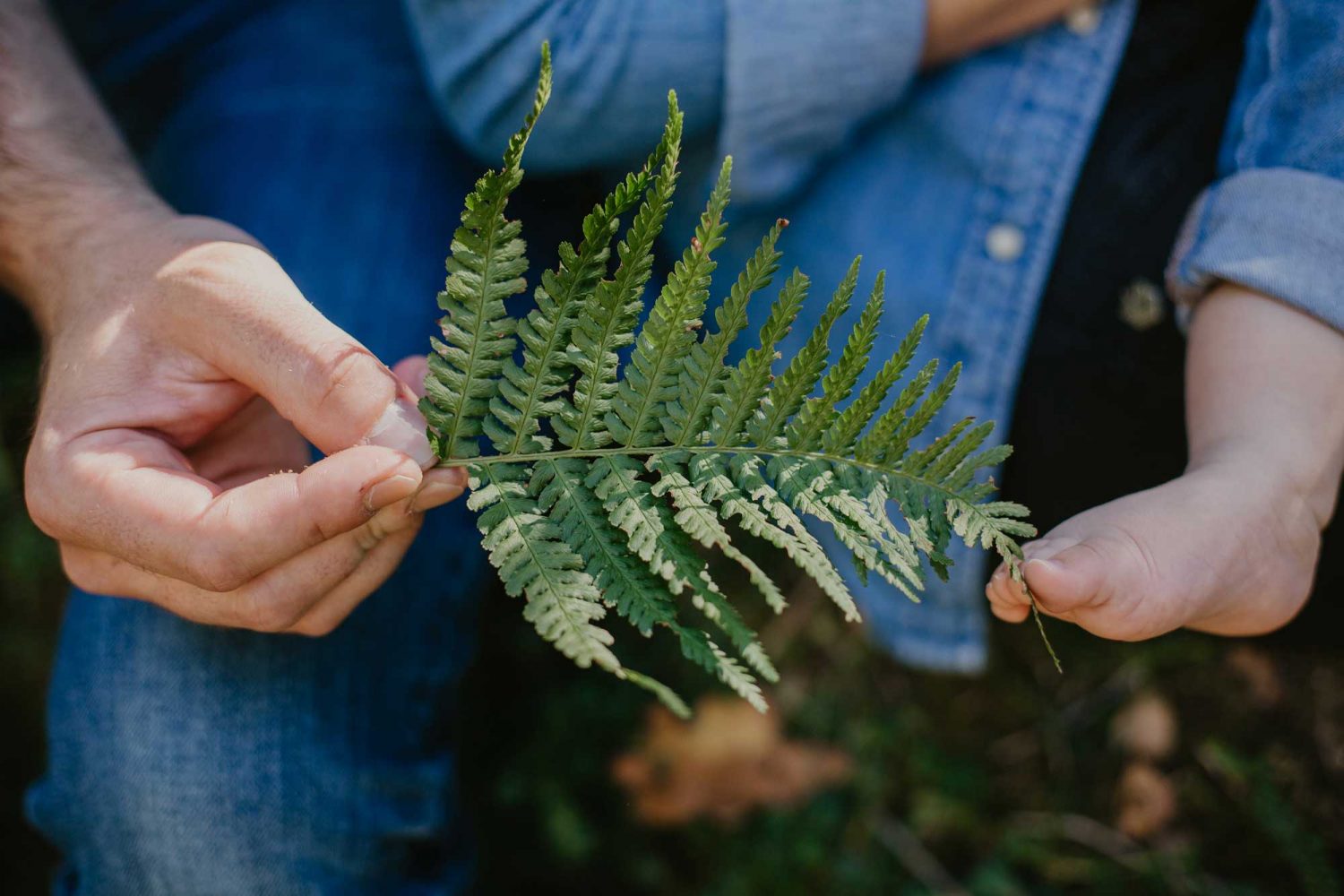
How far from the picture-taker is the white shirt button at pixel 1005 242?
1.79 meters

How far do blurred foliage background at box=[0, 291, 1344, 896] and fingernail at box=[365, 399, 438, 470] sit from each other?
1.47 metres

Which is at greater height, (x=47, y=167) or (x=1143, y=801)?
A: (x=47, y=167)

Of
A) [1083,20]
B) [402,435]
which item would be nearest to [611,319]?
[402,435]

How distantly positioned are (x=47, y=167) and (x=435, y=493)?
1.07 metres

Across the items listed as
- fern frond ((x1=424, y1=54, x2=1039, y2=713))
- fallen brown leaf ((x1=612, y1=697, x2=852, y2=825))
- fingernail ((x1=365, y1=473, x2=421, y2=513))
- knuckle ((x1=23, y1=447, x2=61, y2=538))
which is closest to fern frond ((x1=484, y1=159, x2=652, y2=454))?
fern frond ((x1=424, y1=54, x2=1039, y2=713))

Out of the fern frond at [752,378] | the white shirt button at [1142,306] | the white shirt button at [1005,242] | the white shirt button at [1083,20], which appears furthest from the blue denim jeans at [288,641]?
the white shirt button at [1142,306]

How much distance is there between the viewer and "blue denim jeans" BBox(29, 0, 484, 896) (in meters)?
1.64

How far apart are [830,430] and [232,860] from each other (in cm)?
134

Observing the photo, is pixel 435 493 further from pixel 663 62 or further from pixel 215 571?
pixel 663 62

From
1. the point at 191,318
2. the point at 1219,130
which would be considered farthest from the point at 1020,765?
the point at 191,318

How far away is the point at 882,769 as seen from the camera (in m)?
2.72

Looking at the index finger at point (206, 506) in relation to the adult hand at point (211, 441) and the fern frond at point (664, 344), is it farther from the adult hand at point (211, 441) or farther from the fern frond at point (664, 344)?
the fern frond at point (664, 344)

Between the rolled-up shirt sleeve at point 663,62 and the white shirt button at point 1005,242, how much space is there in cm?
34

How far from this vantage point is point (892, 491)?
1124mm
